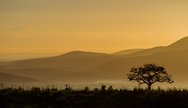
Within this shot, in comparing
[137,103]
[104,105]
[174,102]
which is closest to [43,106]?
[104,105]

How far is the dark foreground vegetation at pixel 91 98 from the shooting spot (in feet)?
148

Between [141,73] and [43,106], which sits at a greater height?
[141,73]

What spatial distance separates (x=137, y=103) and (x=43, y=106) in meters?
7.89

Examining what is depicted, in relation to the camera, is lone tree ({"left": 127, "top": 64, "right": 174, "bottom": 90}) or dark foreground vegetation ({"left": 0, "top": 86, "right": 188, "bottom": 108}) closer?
dark foreground vegetation ({"left": 0, "top": 86, "right": 188, "bottom": 108})

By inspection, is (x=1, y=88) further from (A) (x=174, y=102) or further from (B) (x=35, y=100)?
(A) (x=174, y=102)

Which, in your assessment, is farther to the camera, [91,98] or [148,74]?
[148,74]

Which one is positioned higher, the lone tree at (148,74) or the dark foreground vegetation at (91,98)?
the lone tree at (148,74)

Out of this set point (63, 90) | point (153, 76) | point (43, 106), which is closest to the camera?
point (43, 106)

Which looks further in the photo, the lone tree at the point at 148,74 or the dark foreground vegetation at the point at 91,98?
the lone tree at the point at 148,74

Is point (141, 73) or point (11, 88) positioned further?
point (141, 73)

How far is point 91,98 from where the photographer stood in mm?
46656

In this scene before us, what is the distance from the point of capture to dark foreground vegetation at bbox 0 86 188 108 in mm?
45125

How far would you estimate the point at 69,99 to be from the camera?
46.4 meters

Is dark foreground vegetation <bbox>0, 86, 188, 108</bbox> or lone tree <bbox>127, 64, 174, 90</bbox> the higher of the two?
lone tree <bbox>127, 64, 174, 90</bbox>
